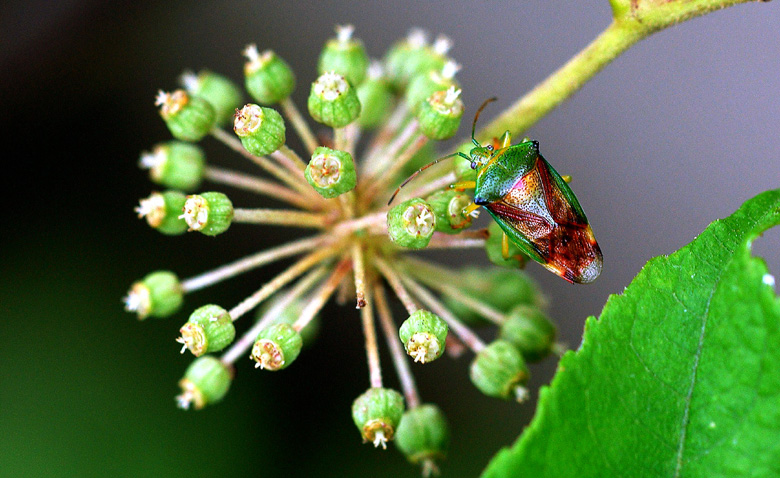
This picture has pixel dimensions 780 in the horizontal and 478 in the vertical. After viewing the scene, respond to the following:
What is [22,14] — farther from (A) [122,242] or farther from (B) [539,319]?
(B) [539,319]

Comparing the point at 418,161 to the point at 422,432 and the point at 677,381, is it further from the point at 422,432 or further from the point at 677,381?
the point at 677,381

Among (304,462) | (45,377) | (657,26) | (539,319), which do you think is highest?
(45,377)

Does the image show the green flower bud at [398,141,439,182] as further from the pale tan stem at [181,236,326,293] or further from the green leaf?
the green leaf

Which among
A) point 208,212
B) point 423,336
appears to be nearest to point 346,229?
point 208,212

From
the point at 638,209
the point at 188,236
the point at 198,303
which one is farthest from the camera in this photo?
the point at 638,209

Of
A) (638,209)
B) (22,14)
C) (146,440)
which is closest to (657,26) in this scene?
(146,440)

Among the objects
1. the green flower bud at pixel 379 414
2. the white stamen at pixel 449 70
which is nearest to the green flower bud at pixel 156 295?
the green flower bud at pixel 379 414

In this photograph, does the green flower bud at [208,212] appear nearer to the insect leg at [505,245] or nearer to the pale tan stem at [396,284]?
the pale tan stem at [396,284]
